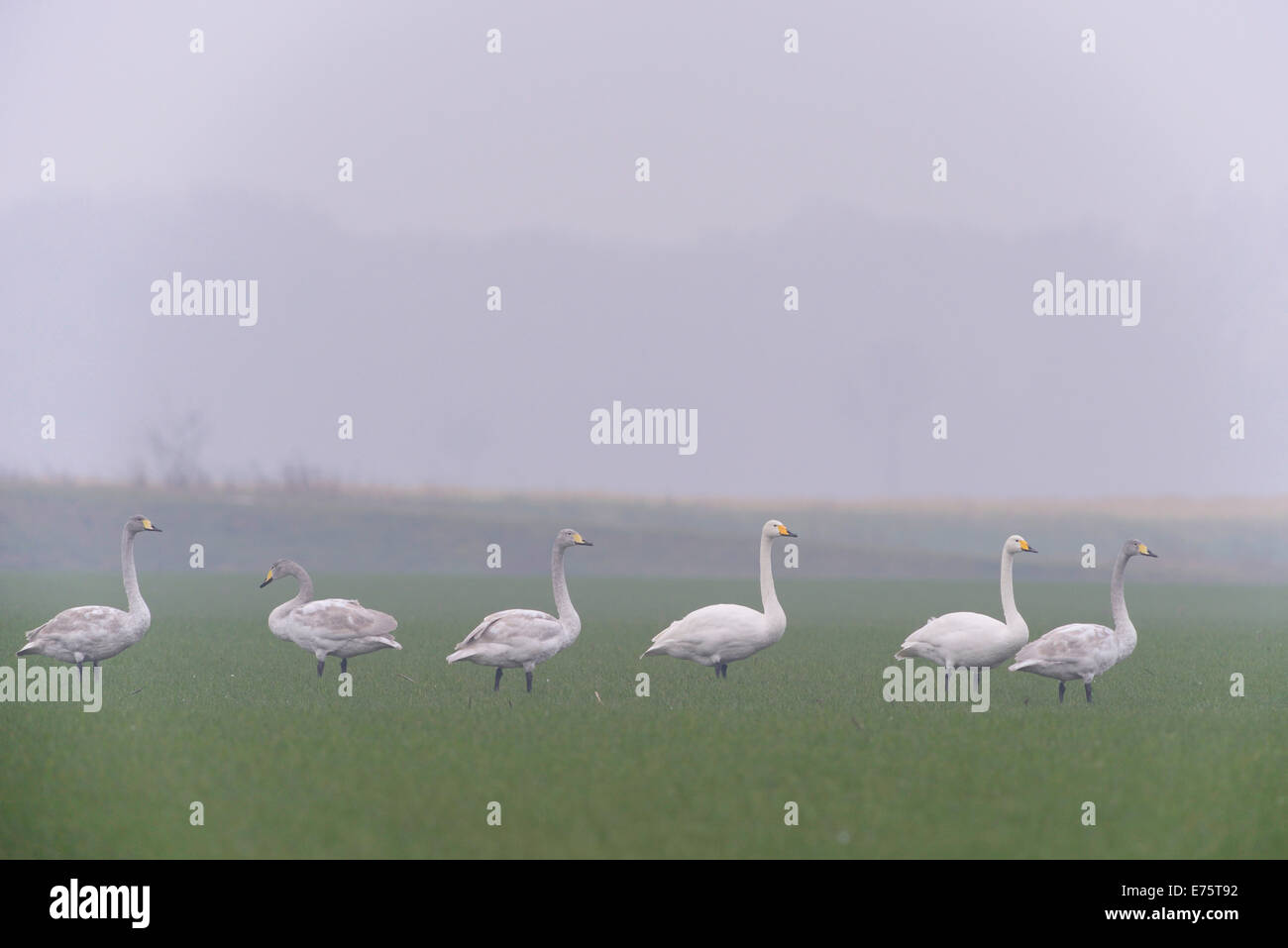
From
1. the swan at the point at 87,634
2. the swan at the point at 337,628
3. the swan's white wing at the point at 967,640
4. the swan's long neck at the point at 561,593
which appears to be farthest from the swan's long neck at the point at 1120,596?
the swan at the point at 87,634

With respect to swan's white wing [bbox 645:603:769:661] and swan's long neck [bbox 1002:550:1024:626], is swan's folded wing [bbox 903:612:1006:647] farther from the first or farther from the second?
swan's white wing [bbox 645:603:769:661]

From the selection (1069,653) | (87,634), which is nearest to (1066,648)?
(1069,653)

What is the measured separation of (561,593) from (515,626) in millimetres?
1347

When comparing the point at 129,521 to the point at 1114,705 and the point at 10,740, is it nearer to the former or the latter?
the point at 10,740

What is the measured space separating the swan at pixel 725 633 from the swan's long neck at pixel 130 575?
790cm

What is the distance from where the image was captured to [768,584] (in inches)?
726

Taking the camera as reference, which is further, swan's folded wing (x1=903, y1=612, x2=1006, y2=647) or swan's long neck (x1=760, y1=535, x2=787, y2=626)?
swan's long neck (x1=760, y1=535, x2=787, y2=626)

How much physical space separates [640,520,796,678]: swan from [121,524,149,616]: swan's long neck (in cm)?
790

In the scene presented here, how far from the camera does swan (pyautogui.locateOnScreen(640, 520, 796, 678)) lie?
17.7 meters

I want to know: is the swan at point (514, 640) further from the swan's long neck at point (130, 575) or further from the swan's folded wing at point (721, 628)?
the swan's long neck at point (130, 575)

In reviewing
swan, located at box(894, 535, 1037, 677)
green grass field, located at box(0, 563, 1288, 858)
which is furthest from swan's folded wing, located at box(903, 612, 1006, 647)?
green grass field, located at box(0, 563, 1288, 858)

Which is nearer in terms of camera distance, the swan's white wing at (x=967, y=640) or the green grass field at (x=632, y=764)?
the green grass field at (x=632, y=764)

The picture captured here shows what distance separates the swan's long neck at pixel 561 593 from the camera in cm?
1778

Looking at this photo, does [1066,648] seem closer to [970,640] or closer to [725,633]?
[970,640]
